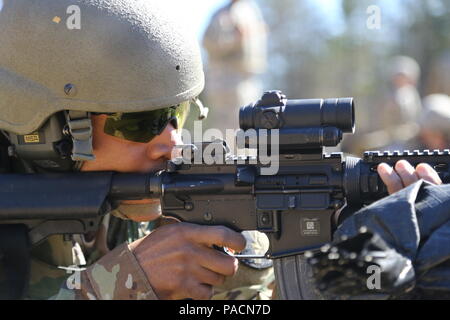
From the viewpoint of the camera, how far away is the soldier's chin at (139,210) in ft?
9.86

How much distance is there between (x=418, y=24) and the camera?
2075cm

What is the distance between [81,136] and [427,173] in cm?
132

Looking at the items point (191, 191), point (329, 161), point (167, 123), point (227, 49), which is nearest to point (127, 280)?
point (191, 191)

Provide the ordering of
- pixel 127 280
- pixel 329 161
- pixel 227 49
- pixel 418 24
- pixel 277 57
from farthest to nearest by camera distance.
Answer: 1. pixel 277 57
2. pixel 418 24
3. pixel 227 49
4. pixel 127 280
5. pixel 329 161

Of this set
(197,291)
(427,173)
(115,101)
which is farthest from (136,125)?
(427,173)

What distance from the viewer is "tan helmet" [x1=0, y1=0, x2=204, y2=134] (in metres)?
2.91

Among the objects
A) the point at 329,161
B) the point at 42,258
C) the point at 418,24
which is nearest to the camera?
the point at 329,161

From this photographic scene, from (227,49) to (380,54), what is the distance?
16032mm

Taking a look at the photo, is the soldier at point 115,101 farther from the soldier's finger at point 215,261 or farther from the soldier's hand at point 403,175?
the soldier's hand at point 403,175

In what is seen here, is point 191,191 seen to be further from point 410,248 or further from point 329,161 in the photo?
point 410,248

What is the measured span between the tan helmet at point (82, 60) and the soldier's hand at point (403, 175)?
948mm

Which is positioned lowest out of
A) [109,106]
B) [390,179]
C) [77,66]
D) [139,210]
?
[139,210]

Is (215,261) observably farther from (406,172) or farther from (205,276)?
(406,172)

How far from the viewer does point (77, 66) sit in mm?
2916
